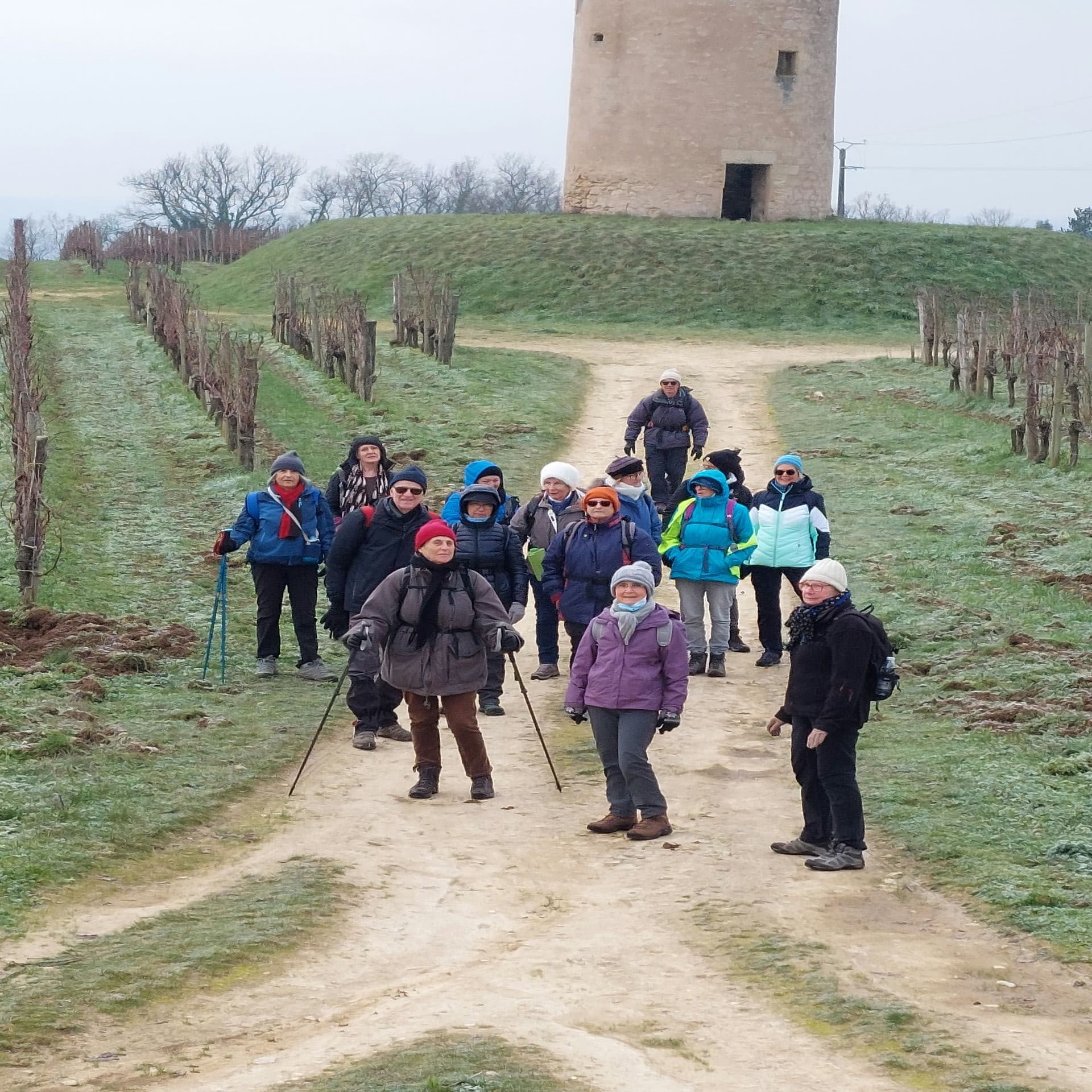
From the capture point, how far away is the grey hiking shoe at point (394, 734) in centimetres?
991

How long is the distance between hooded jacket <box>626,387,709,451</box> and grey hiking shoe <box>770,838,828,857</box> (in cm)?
711

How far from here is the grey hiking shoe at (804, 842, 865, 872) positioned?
299 inches

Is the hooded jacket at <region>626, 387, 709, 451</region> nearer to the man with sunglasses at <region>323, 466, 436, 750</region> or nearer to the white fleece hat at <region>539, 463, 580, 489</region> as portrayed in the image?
the white fleece hat at <region>539, 463, 580, 489</region>

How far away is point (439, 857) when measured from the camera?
7801mm

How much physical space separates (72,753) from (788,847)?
13.2 feet

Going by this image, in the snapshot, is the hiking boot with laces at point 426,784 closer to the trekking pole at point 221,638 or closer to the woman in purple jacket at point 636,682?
the woman in purple jacket at point 636,682

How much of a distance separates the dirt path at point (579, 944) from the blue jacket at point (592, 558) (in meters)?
0.92

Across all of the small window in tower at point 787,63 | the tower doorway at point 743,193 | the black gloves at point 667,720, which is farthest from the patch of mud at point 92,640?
the small window in tower at point 787,63

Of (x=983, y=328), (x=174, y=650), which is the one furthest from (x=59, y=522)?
(x=983, y=328)

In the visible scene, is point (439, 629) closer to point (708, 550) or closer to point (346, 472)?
point (346, 472)

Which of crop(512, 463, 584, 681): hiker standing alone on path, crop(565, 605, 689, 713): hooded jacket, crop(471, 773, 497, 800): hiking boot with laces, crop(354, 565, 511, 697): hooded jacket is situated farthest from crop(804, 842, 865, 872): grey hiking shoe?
crop(512, 463, 584, 681): hiker standing alone on path

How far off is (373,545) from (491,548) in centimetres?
74

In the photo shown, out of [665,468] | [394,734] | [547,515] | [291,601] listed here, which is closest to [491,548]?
[547,515]

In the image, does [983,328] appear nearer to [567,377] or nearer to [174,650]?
[567,377]
